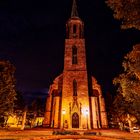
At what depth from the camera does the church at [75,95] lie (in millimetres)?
35062

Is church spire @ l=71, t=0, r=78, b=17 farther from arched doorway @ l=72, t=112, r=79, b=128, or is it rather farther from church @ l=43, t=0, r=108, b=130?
arched doorway @ l=72, t=112, r=79, b=128

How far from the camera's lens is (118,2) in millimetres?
8875

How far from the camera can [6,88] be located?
2414 cm

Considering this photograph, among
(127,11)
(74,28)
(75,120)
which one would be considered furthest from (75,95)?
(127,11)

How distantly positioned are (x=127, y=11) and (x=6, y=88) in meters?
19.4

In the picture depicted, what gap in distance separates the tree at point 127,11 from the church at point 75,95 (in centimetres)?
2747

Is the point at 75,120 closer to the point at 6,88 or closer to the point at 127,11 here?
the point at 6,88

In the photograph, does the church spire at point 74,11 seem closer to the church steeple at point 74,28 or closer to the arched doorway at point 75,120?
the church steeple at point 74,28

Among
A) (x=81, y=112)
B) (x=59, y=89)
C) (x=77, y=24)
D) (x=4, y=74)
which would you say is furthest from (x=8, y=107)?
Answer: (x=77, y=24)

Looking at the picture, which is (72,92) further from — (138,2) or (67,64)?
(138,2)

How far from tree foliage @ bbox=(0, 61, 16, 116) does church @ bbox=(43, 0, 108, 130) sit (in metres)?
13.1


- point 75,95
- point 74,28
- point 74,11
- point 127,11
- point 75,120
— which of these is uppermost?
point 74,11

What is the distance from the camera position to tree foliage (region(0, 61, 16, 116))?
23.6 meters

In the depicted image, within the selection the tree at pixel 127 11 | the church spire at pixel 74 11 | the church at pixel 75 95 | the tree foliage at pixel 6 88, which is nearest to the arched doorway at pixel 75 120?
the church at pixel 75 95
